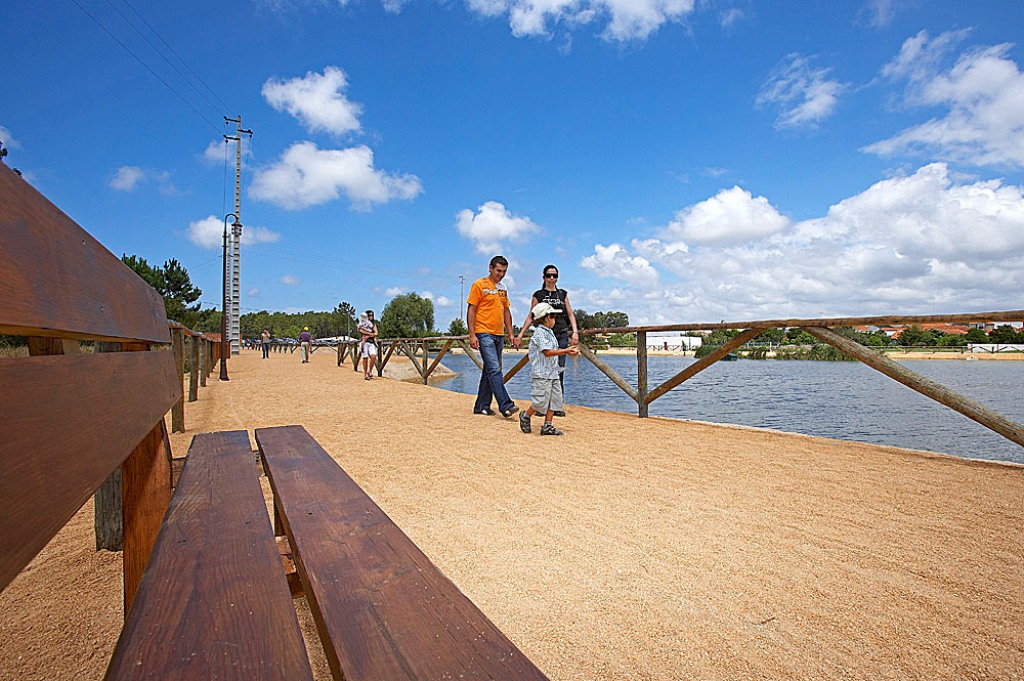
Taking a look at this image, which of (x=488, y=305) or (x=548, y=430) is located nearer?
(x=548, y=430)

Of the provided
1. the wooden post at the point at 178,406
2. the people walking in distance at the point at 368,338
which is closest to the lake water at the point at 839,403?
the people walking in distance at the point at 368,338

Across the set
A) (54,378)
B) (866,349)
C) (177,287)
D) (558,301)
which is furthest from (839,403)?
(177,287)

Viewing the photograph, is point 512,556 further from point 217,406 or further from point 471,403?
point 217,406

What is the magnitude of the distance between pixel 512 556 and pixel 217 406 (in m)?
6.09

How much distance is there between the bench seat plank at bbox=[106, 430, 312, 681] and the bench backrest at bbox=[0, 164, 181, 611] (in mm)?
→ 178

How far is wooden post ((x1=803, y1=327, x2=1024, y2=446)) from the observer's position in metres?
3.63

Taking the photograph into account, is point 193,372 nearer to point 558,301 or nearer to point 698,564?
point 558,301

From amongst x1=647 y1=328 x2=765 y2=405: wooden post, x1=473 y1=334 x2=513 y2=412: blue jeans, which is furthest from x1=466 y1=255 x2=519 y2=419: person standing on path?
x1=647 y1=328 x2=765 y2=405: wooden post

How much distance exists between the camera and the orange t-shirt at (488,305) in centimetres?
602

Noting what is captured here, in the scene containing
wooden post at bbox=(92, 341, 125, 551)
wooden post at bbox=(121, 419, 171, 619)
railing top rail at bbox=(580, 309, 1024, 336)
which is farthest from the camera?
railing top rail at bbox=(580, 309, 1024, 336)

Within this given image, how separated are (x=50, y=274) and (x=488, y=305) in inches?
207

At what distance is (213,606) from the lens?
0.85 m

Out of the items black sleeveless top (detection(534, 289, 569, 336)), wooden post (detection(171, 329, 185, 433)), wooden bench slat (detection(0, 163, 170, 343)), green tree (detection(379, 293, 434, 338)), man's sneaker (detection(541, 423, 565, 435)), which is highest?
green tree (detection(379, 293, 434, 338))

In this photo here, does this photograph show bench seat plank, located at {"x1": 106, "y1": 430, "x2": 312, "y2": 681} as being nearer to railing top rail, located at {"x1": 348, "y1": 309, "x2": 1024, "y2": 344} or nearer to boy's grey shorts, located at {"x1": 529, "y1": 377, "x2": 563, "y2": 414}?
boy's grey shorts, located at {"x1": 529, "y1": 377, "x2": 563, "y2": 414}
